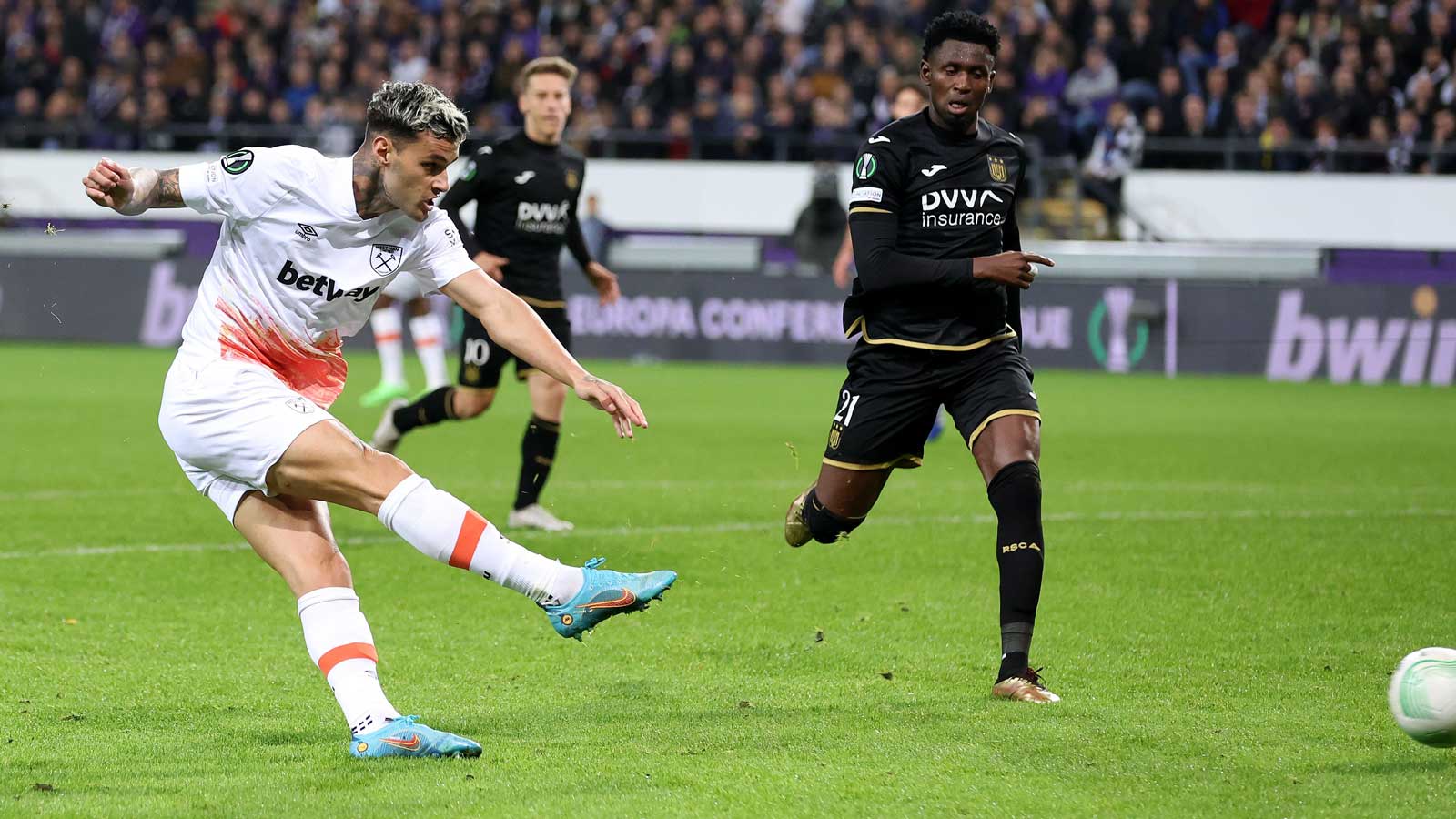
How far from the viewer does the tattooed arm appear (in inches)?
186

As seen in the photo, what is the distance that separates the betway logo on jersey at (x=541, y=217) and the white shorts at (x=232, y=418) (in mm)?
4815

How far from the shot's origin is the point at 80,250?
25547 millimetres

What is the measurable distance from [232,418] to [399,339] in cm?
1098

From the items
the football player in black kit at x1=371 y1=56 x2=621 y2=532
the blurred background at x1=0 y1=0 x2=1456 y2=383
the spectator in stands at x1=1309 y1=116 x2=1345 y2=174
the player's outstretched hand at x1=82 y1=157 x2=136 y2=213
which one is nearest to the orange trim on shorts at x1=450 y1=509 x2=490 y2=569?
the player's outstretched hand at x1=82 y1=157 x2=136 y2=213

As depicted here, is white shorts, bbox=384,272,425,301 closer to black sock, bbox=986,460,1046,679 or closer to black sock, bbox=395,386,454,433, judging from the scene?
black sock, bbox=395,386,454,433

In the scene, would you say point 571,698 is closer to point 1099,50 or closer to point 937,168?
point 937,168

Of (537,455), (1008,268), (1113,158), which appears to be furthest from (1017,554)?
(1113,158)

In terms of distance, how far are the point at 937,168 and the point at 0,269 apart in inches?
789

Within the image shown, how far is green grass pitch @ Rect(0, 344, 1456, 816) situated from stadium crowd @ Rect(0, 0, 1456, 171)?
10754mm

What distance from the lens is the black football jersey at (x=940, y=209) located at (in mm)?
5965

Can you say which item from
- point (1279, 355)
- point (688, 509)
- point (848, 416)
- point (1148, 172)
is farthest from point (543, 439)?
point (1148, 172)

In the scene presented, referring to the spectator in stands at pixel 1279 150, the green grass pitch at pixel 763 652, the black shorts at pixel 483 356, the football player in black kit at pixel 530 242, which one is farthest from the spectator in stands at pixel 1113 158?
the black shorts at pixel 483 356

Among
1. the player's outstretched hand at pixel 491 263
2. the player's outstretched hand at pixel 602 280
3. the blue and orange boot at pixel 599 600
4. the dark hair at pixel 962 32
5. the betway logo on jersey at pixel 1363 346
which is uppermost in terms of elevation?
the dark hair at pixel 962 32

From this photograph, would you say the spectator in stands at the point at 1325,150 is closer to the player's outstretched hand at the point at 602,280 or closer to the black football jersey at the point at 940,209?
the player's outstretched hand at the point at 602,280
